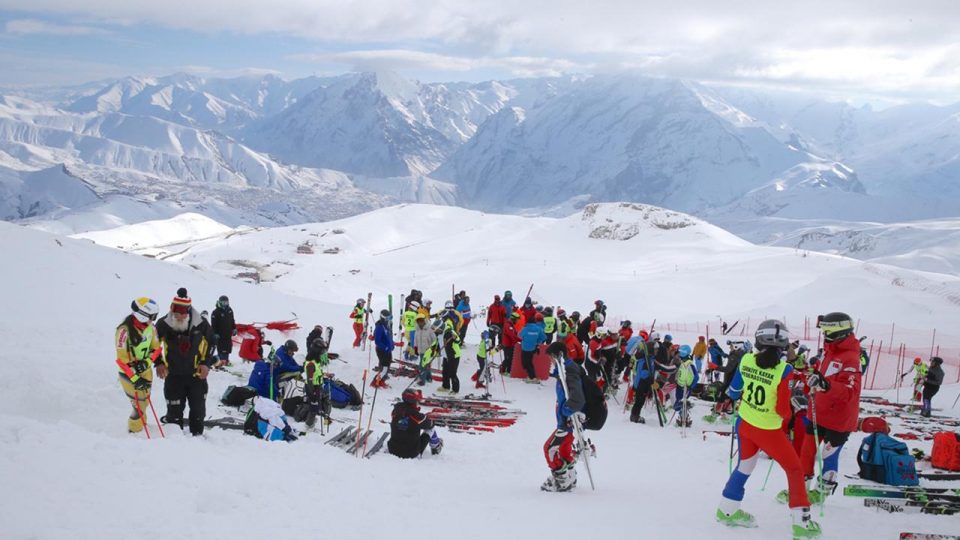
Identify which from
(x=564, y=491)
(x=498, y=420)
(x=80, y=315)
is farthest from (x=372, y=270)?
(x=564, y=491)

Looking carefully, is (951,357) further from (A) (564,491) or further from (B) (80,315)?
(B) (80,315)

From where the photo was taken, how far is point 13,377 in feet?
30.1

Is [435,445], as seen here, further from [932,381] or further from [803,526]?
[932,381]

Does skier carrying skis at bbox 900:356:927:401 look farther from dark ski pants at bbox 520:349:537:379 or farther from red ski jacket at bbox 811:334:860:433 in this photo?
red ski jacket at bbox 811:334:860:433

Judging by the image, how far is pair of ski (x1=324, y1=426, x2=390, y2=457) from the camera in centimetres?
880

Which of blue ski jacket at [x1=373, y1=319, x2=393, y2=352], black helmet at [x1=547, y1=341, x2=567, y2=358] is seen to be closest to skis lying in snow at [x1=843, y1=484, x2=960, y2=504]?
black helmet at [x1=547, y1=341, x2=567, y2=358]

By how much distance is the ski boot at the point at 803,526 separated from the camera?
18.8 feet

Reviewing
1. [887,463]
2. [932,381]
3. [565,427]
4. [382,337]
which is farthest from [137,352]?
[932,381]

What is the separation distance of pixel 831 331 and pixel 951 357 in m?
17.1

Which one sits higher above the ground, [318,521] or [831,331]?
[831,331]

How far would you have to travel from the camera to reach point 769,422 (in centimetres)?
588

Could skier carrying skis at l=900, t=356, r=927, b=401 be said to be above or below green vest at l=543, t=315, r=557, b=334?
below

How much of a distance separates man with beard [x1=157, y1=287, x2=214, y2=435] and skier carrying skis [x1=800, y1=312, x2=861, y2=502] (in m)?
7.11

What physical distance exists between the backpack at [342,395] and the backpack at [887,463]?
807cm
